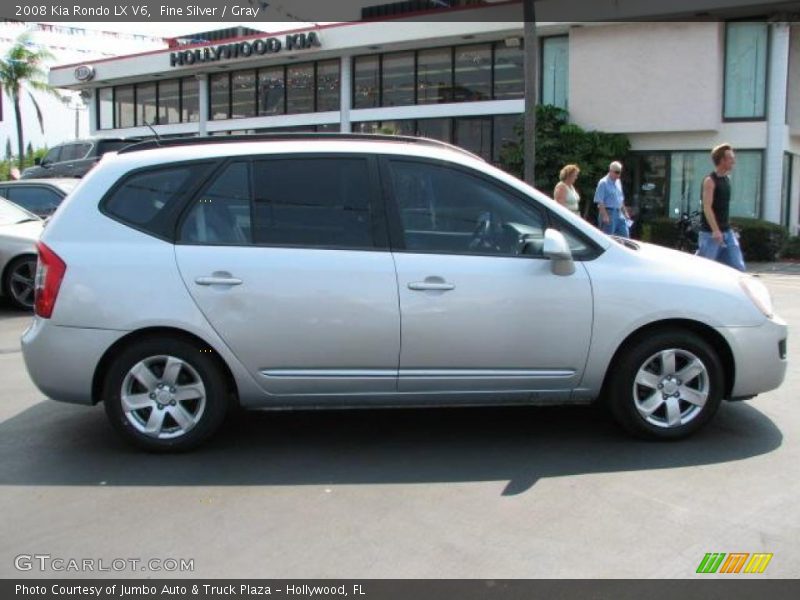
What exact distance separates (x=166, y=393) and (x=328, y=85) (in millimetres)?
21479

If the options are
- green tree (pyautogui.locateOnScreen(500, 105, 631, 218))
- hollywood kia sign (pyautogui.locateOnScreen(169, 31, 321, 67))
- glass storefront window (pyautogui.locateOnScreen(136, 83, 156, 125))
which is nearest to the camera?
green tree (pyautogui.locateOnScreen(500, 105, 631, 218))

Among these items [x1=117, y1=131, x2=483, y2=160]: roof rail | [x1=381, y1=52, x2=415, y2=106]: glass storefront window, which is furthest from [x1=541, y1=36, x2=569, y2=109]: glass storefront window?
[x1=117, y1=131, x2=483, y2=160]: roof rail

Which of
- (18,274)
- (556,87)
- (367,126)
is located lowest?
(18,274)

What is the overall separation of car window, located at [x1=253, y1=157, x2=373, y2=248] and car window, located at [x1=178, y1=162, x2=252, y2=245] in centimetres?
7

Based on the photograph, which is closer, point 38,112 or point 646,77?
point 646,77

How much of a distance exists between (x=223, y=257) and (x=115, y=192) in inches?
30.8

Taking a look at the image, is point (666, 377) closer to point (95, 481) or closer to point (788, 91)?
point (95, 481)

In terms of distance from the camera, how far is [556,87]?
20984 mm

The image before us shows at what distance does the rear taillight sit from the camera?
4.52 metres

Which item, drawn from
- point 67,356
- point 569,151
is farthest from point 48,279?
point 569,151

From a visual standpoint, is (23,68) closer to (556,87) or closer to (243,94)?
(243,94)

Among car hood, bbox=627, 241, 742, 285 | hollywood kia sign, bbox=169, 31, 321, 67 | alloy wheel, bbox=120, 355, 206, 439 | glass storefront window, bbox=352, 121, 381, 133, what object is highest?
hollywood kia sign, bbox=169, 31, 321, 67

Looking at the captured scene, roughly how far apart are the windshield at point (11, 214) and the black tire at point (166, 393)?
264 inches

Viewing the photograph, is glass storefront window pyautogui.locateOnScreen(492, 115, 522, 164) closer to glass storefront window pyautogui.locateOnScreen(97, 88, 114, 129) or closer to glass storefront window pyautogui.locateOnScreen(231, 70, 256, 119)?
glass storefront window pyautogui.locateOnScreen(231, 70, 256, 119)
